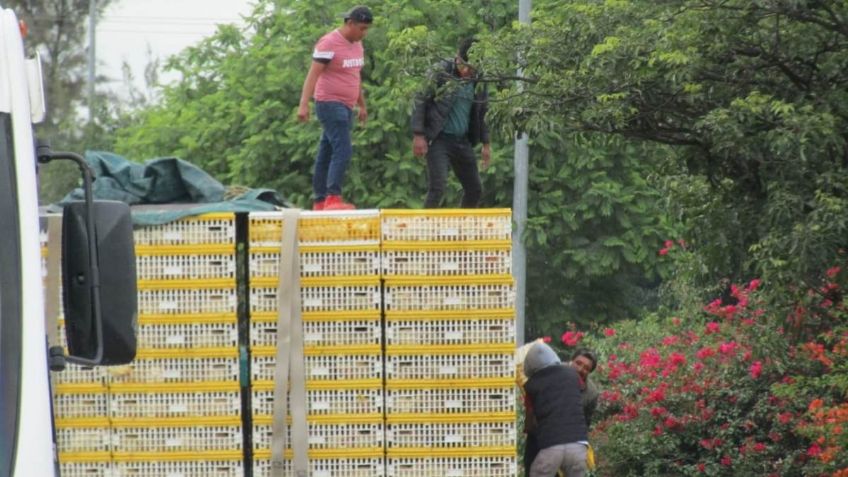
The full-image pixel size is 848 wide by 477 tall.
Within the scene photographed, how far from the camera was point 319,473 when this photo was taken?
829 cm

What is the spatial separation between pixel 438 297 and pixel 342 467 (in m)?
0.98

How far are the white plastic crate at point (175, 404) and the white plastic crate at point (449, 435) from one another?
813mm

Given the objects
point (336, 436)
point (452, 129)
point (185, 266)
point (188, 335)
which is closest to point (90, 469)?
point (188, 335)

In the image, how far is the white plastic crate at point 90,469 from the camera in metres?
8.33

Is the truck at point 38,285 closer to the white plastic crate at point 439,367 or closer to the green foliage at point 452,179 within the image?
the white plastic crate at point 439,367

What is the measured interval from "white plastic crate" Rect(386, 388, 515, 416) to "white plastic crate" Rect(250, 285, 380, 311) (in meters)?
0.47

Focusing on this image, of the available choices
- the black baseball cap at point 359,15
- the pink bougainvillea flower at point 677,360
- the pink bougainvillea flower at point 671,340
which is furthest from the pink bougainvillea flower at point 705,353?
the black baseball cap at point 359,15

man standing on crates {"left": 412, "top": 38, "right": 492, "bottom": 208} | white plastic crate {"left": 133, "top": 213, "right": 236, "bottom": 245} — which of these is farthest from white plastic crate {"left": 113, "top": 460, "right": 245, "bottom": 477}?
man standing on crates {"left": 412, "top": 38, "right": 492, "bottom": 208}

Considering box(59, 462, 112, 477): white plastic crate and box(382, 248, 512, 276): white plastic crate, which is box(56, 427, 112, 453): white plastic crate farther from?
box(382, 248, 512, 276): white plastic crate

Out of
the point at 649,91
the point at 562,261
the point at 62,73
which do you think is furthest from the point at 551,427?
the point at 62,73

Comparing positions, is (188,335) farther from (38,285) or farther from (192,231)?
(38,285)

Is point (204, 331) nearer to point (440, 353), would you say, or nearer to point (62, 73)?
point (440, 353)

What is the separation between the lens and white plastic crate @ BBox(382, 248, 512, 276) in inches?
327

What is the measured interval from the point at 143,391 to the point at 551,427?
377 centimetres
